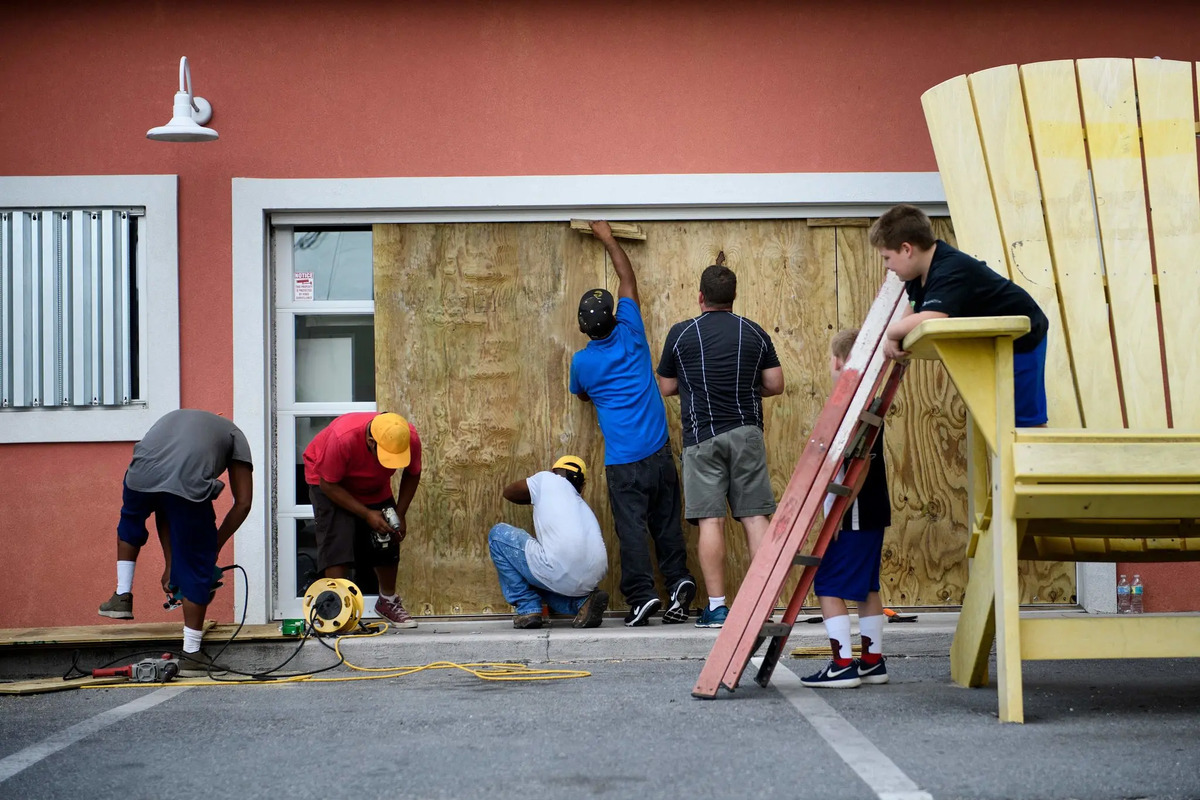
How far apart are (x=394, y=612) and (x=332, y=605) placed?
0.44 meters

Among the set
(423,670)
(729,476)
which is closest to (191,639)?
(423,670)

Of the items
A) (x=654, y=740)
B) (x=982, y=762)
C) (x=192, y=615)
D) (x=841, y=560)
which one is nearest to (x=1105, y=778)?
(x=982, y=762)

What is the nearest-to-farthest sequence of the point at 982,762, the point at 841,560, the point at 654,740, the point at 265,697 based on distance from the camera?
the point at 982,762, the point at 654,740, the point at 841,560, the point at 265,697

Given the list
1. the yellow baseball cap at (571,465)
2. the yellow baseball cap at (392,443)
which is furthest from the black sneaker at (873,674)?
the yellow baseball cap at (392,443)

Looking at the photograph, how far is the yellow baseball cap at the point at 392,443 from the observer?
20.7 ft

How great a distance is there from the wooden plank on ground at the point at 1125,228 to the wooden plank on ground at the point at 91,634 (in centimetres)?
443

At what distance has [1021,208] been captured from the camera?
16.1 ft

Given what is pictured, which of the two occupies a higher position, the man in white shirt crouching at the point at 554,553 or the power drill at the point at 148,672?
the man in white shirt crouching at the point at 554,553

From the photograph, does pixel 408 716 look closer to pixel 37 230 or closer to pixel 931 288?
pixel 931 288

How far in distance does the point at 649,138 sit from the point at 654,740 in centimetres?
408

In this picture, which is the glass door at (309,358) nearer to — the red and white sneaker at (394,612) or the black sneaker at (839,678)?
the red and white sneaker at (394,612)

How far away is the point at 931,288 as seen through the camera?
4.32 m

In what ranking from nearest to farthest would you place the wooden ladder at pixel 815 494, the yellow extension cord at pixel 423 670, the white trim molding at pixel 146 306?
the wooden ladder at pixel 815 494 → the yellow extension cord at pixel 423 670 → the white trim molding at pixel 146 306

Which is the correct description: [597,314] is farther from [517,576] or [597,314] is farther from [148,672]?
[148,672]
